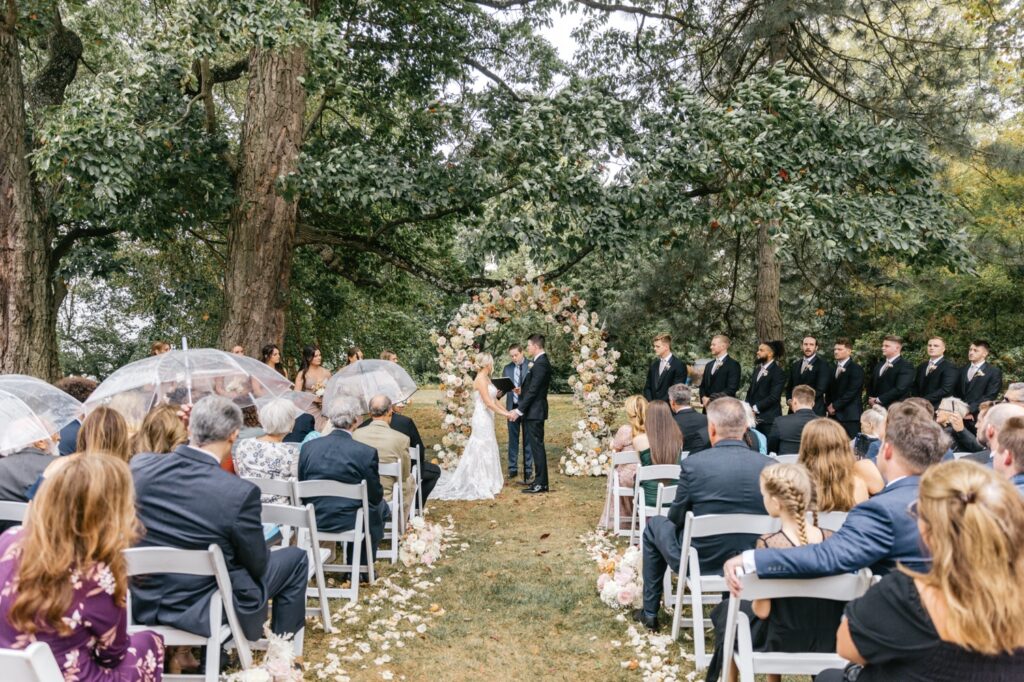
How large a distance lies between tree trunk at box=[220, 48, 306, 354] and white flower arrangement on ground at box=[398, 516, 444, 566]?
4.51m

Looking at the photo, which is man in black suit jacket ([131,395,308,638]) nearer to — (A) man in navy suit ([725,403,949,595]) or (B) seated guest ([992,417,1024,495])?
(A) man in navy suit ([725,403,949,595])

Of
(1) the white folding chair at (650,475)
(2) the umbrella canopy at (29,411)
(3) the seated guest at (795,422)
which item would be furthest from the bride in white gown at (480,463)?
(2) the umbrella canopy at (29,411)

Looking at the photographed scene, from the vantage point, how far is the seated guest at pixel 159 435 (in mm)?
3996

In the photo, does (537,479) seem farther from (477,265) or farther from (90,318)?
(90,318)

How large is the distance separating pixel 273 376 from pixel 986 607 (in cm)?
497

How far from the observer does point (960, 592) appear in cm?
185

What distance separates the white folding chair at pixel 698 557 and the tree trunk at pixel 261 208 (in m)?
7.11

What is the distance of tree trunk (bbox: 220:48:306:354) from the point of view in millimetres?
9828

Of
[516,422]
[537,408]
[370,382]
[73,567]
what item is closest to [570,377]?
[516,422]

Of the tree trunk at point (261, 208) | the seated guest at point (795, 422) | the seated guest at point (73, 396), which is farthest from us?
the tree trunk at point (261, 208)

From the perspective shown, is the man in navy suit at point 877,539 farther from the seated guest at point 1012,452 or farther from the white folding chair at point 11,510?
the white folding chair at point 11,510

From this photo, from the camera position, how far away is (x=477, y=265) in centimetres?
923

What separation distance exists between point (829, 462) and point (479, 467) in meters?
6.15

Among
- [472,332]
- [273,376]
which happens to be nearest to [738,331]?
[472,332]
